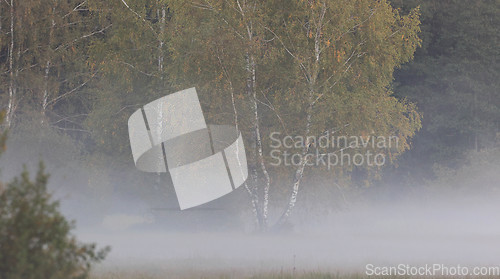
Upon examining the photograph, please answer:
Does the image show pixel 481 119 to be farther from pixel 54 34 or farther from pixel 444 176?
pixel 54 34

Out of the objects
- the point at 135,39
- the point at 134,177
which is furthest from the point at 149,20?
the point at 134,177

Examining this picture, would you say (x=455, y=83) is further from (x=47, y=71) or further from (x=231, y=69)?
(x=47, y=71)

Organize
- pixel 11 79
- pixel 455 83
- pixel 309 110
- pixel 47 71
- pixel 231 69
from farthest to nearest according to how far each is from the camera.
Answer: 1. pixel 455 83
2. pixel 47 71
3. pixel 11 79
4. pixel 231 69
5. pixel 309 110

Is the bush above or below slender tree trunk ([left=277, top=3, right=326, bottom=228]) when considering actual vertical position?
below

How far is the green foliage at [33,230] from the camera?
6531 mm

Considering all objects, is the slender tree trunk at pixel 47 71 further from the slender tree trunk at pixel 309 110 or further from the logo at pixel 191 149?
the slender tree trunk at pixel 309 110

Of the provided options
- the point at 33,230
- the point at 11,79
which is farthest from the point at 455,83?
the point at 33,230

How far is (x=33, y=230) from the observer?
21.5 ft

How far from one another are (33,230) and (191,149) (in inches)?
676

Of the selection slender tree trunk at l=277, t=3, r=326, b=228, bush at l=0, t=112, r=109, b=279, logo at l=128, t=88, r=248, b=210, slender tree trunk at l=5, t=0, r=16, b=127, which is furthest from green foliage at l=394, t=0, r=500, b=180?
bush at l=0, t=112, r=109, b=279

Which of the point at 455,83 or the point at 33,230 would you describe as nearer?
the point at 33,230

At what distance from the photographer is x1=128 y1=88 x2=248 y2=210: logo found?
76.1 ft

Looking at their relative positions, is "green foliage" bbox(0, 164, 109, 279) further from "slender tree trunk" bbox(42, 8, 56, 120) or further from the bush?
"slender tree trunk" bbox(42, 8, 56, 120)

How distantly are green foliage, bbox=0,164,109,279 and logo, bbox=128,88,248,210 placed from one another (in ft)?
53.7
